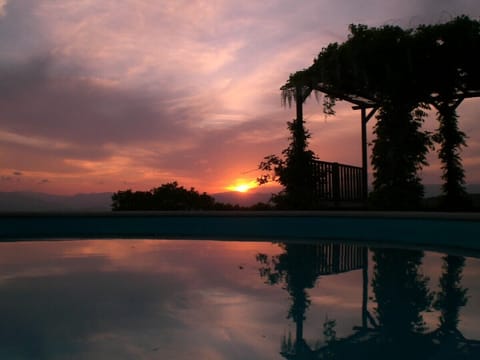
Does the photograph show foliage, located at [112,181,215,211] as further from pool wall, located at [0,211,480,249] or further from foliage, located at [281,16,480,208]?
foliage, located at [281,16,480,208]

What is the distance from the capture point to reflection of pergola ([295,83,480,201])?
1355 cm

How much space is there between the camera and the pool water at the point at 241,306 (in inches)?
120

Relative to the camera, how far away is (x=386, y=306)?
422cm

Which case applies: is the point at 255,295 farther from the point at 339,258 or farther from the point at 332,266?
the point at 339,258

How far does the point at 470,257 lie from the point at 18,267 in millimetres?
7989

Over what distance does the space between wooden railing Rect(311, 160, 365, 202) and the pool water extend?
21.8ft

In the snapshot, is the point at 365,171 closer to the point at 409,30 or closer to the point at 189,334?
the point at 409,30

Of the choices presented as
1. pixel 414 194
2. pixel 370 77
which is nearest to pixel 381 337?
pixel 414 194

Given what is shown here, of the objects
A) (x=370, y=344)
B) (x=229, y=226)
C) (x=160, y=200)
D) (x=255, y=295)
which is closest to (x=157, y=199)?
(x=160, y=200)

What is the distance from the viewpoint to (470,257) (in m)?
7.69

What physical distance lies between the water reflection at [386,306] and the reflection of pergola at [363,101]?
22.6 ft

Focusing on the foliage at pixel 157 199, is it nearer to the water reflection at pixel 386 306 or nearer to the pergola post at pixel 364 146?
the pergola post at pixel 364 146

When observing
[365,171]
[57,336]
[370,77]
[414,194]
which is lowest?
[57,336]

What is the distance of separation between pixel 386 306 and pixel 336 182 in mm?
11339
